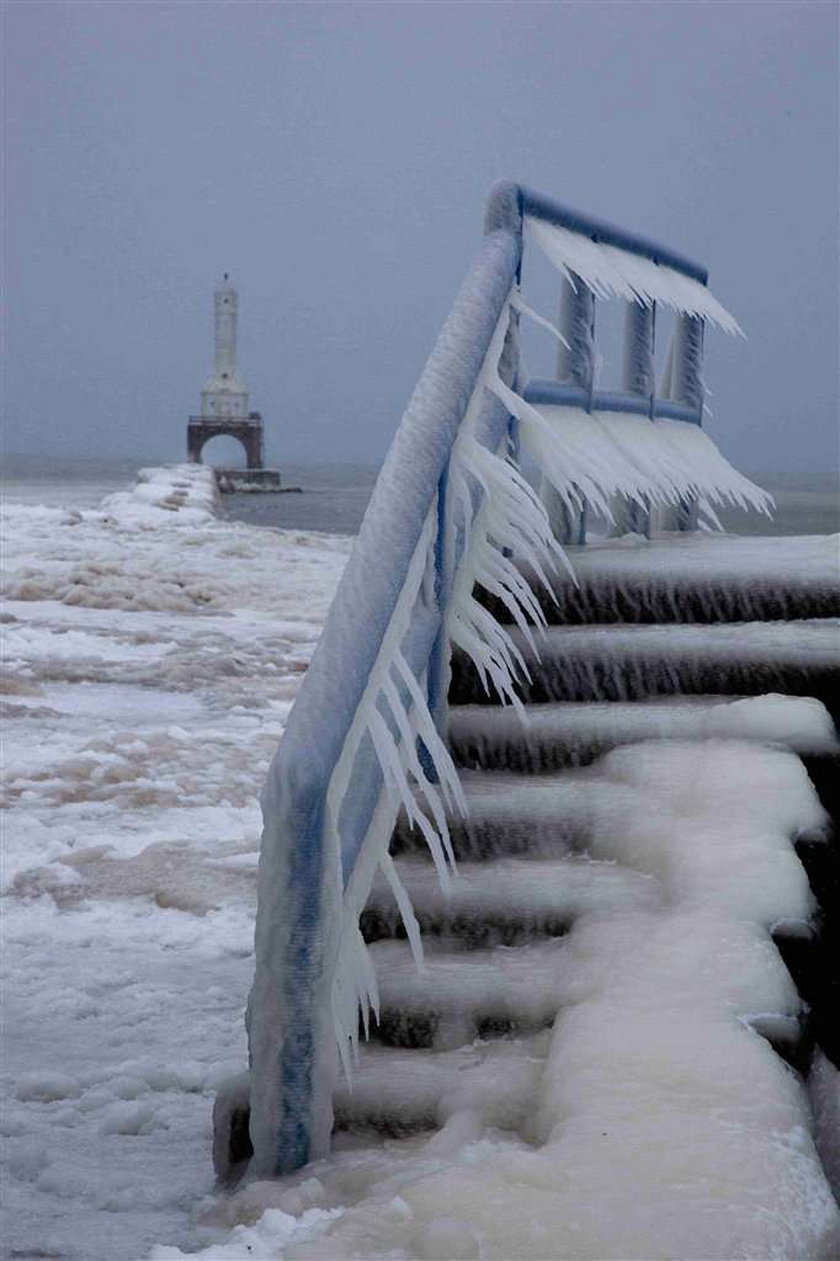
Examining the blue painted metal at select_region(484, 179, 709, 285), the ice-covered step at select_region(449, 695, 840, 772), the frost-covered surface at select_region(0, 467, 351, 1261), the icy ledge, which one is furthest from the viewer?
the icy ledge

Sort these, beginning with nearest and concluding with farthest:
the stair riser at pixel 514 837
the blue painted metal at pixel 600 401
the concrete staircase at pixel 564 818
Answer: the concrete staircase at pixel 564 818
the stair riser at pixel 514 837
the blue painted metal at pixel 600 401

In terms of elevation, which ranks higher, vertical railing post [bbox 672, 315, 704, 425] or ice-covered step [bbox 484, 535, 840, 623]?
vertical railing post [bbox 672, 315, 704, 425]

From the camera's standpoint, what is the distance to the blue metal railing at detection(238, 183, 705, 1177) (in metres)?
1.95

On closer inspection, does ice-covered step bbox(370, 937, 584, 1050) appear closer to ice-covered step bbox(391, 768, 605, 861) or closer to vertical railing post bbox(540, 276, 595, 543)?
ice-covered step bbox(391, 768, 605, 861)

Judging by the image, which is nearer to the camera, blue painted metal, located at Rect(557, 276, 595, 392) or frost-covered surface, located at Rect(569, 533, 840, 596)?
frost-covered surface, located at Rect(569, 533, 840, 596)

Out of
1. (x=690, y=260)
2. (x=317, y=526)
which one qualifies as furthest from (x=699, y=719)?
(x=317, y=526)

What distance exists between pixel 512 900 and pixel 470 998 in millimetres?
252

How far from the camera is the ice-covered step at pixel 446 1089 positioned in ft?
7.02

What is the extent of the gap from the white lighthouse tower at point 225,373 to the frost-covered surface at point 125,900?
6163 cm

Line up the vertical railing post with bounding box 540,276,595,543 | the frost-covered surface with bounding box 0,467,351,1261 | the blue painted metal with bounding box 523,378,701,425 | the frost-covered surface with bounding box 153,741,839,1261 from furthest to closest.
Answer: the vertical railing post with bounding box 540,276,595,543
the blue painted metal with bounding box 523,378,701,425
the frost-covered surface with bounding box 0,467,351,1261
the frost-covered surface with bounding box 153,741,839,1261

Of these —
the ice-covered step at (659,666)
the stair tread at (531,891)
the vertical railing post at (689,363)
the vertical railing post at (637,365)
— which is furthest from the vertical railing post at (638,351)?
the stair tread at (531,891)

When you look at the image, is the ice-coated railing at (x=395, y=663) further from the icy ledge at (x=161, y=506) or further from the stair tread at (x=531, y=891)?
the icy ledge at (x=161, y=506)

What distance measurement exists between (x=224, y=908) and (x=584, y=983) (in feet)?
6.14

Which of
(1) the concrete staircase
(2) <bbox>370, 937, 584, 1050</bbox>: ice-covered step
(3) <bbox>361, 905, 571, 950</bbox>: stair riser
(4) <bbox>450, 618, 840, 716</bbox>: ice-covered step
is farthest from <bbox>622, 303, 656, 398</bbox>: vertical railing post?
(2) <bbox>370, 937, 584, 1050</bbox>: ice-covered step
